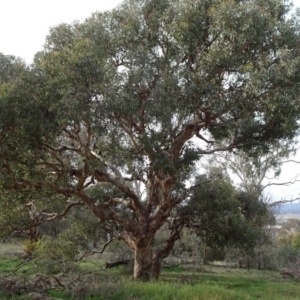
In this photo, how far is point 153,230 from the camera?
15734 mm

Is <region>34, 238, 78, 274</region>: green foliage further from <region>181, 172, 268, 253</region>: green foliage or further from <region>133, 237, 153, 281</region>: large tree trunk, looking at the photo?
<region>181, 172, 268, 253</region>: green foliage

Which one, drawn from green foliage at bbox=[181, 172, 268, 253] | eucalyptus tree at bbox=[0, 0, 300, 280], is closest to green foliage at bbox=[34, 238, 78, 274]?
eucalyptus tree at bbox=[0, 0, 300, 280]

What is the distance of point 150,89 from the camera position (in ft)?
40.1

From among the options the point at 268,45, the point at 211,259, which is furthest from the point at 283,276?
the point at 268,45

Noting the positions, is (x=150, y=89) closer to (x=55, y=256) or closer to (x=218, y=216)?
(x=55, y=256)

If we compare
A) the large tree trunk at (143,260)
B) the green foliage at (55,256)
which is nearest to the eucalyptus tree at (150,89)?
the green foliage at (55,256)

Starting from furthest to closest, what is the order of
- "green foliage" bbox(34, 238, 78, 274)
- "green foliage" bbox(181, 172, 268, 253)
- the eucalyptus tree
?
"green foliage" bbox(181, 172, 268, 253) < "green foliage" bbox(34, 238, 78, 274) < the eucalyptus tree

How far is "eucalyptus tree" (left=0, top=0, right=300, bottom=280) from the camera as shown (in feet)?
35.3

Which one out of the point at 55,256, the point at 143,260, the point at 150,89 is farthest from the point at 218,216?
the point at 150,89

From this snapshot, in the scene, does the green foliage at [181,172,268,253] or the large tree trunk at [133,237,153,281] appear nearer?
the large tree trunk at [133,237,153,281]

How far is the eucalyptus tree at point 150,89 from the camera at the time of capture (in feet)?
35.3

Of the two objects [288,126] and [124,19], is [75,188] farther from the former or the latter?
[288,126]

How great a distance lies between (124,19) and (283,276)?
1658cm

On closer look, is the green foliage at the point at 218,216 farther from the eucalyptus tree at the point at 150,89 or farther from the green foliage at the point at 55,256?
the green foliage at the point at 55,256
